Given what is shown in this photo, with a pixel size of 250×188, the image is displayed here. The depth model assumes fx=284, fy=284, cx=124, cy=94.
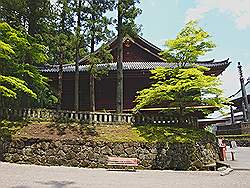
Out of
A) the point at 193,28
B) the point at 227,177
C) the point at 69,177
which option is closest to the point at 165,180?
the point at 227,177

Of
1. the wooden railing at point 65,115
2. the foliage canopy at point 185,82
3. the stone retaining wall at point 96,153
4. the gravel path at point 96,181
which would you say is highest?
the foliage canopy at point 185,82

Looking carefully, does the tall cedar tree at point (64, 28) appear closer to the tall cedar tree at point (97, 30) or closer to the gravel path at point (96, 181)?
the tall cedar tree at point (97, 30)

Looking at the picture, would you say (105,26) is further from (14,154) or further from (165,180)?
(165,180)

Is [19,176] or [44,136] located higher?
[44,136]

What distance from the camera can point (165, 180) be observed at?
379 inches

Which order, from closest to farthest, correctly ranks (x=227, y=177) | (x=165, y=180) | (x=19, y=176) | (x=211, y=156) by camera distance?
(x=19, y=176) < (x=165, y=180) < (x=227, y=177) < (x=211, y=156)

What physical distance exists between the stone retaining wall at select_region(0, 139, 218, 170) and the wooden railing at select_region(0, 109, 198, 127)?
212cm

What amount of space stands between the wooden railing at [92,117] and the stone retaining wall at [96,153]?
212 centimetres

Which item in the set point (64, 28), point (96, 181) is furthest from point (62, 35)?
point (96, 181)

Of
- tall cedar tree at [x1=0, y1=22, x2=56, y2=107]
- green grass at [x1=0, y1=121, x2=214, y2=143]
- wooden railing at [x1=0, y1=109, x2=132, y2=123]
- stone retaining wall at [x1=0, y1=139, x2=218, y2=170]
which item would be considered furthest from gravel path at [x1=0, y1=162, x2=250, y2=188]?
wooden railing at [x1=0, y1=109, x2=132, y2=123]

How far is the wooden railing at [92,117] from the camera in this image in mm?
14273

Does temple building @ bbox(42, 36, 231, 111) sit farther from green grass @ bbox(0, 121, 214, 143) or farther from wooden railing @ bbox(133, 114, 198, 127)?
Result: green grass @ bbox(0, 121, 214, 143)

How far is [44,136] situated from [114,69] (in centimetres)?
822

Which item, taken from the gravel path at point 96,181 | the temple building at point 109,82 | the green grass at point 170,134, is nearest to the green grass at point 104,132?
the green grass at point 170,134
